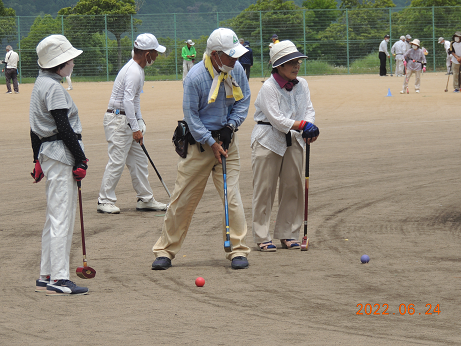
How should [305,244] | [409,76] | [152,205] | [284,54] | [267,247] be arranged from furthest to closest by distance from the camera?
[409,76] < [152,205] < [267,247] < [305,244] < [284,54]

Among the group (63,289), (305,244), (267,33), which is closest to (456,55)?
(267,33)

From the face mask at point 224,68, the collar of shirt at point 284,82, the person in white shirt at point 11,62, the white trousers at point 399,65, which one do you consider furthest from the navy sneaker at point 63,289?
the white trousers at point 399,65

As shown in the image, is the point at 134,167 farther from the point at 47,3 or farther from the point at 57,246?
the point at 47,3

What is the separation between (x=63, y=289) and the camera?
586 centimetres

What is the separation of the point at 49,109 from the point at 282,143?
2578mm

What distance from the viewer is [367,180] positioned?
36.8 feet

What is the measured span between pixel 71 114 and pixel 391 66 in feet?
123

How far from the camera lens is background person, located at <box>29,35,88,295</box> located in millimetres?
5645

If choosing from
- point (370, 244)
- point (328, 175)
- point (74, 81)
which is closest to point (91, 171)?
point (328, 175)

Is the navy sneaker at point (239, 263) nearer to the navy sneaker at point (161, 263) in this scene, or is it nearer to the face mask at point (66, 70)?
the navy sneaker at point (161, 263)

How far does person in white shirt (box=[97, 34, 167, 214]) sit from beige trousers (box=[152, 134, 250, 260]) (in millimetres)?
2372

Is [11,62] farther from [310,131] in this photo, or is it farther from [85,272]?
[85,272]

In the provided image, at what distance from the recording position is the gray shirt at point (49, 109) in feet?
18.4

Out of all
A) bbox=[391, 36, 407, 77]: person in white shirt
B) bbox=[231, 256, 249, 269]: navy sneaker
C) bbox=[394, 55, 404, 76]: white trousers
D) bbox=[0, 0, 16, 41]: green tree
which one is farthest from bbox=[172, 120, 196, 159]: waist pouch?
bbox=[0, 0, 16, 41]: green tree
